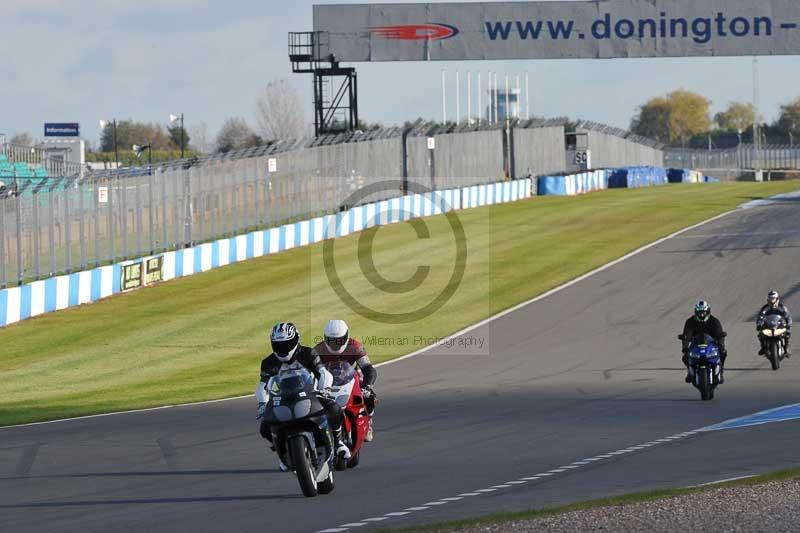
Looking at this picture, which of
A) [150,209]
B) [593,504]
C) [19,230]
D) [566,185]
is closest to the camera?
[593,504]

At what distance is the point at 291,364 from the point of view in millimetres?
11938

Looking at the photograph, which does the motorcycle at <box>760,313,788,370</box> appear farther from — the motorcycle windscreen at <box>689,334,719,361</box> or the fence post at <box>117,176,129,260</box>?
the fence post at <box>117,176,129,260</box>

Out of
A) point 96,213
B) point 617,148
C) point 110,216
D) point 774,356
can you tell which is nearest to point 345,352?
point 774,356

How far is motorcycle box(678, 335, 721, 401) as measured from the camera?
19.4 meters

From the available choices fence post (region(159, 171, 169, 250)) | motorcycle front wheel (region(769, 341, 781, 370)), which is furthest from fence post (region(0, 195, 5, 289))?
motorcycle front wheel (region(769, 341, 781, 370))

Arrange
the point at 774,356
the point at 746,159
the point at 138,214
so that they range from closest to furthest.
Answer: the point at 774,356, the point at 138,214, the point at 746,159

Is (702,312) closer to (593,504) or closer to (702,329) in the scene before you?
(702,329)

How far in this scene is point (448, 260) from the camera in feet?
139

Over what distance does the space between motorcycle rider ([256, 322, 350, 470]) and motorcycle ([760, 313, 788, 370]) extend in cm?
1325

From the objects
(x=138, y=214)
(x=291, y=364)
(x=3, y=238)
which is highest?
(x=138, y=214)

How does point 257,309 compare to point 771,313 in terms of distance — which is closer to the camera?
point 771,313

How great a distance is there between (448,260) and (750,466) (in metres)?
29.8

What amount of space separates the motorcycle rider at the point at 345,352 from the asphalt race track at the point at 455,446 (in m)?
0.80

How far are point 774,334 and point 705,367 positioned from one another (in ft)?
15.0
